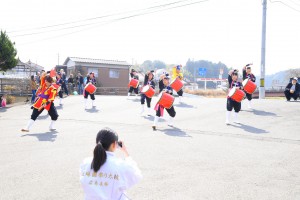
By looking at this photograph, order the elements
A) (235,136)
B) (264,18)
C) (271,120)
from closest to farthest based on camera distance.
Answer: (235,136)
(271,120)
(264,18)

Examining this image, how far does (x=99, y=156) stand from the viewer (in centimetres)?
253

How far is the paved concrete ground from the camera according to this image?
4582 mm

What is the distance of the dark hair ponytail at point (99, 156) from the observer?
99.2 inches

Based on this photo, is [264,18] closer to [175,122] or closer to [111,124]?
[175,122]

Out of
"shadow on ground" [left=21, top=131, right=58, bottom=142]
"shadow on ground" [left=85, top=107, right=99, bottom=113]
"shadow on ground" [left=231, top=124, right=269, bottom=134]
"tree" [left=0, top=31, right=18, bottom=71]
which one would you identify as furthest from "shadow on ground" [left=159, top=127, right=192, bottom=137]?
"tree" [left=0, top=31, right=18, bottom=71]

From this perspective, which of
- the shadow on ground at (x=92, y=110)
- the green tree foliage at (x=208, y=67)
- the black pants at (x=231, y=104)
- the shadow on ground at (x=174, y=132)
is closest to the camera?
the shadow on ground at (x=174, y=132)

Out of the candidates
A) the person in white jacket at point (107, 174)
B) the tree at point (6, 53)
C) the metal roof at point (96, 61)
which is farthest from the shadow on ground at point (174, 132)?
the metal roof at point (96, 61)

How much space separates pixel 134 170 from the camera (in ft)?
8.57

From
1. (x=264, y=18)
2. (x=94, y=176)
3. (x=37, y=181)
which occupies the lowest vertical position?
(x=37, y=181)

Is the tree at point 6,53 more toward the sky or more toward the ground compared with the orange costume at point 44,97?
more toward the sky

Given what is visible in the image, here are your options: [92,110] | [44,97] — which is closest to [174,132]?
[44,97]

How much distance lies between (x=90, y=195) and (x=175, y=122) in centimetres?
869

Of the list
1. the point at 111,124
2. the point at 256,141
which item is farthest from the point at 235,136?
the point at 111,124

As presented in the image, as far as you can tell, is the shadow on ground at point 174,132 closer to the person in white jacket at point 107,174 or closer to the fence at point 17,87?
the person in white jacket at point 107,174
